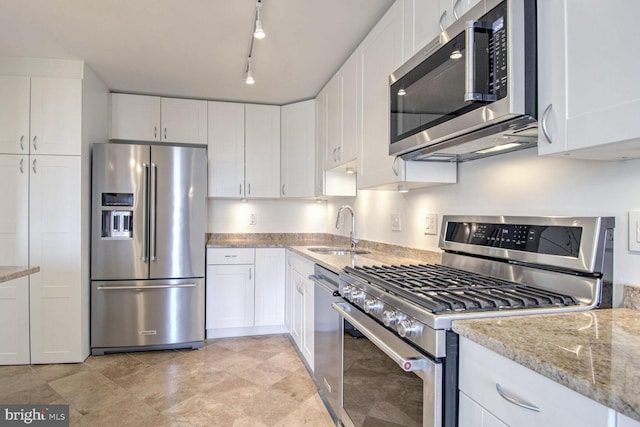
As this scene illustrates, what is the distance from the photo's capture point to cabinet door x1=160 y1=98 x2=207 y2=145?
362cm

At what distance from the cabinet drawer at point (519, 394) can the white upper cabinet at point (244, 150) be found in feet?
10.2

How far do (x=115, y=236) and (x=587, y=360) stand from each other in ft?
10.6

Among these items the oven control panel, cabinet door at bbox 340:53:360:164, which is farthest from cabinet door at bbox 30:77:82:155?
the oven control panel

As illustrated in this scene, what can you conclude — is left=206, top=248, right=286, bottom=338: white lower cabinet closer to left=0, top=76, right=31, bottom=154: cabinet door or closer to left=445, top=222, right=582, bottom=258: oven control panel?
left=0, top=76, right=31, bottom=154: cabinet door

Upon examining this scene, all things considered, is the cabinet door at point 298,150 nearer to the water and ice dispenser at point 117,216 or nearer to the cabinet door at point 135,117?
the cabinet door at point 135,117

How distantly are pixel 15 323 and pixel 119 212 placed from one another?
1099 millimetres

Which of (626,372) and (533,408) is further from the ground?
(626,372)

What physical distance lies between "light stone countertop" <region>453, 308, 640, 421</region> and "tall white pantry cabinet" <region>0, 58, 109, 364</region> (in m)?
3.01

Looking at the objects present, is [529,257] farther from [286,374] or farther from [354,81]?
[286,374]

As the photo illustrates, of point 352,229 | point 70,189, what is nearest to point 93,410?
point 70,189

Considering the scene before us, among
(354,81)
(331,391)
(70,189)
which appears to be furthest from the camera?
(70,189)

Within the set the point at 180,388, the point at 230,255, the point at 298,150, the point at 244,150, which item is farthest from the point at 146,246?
the point at 298,150

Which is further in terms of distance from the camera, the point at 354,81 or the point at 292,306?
the point at 292,306

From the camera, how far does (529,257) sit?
1.39 metres
